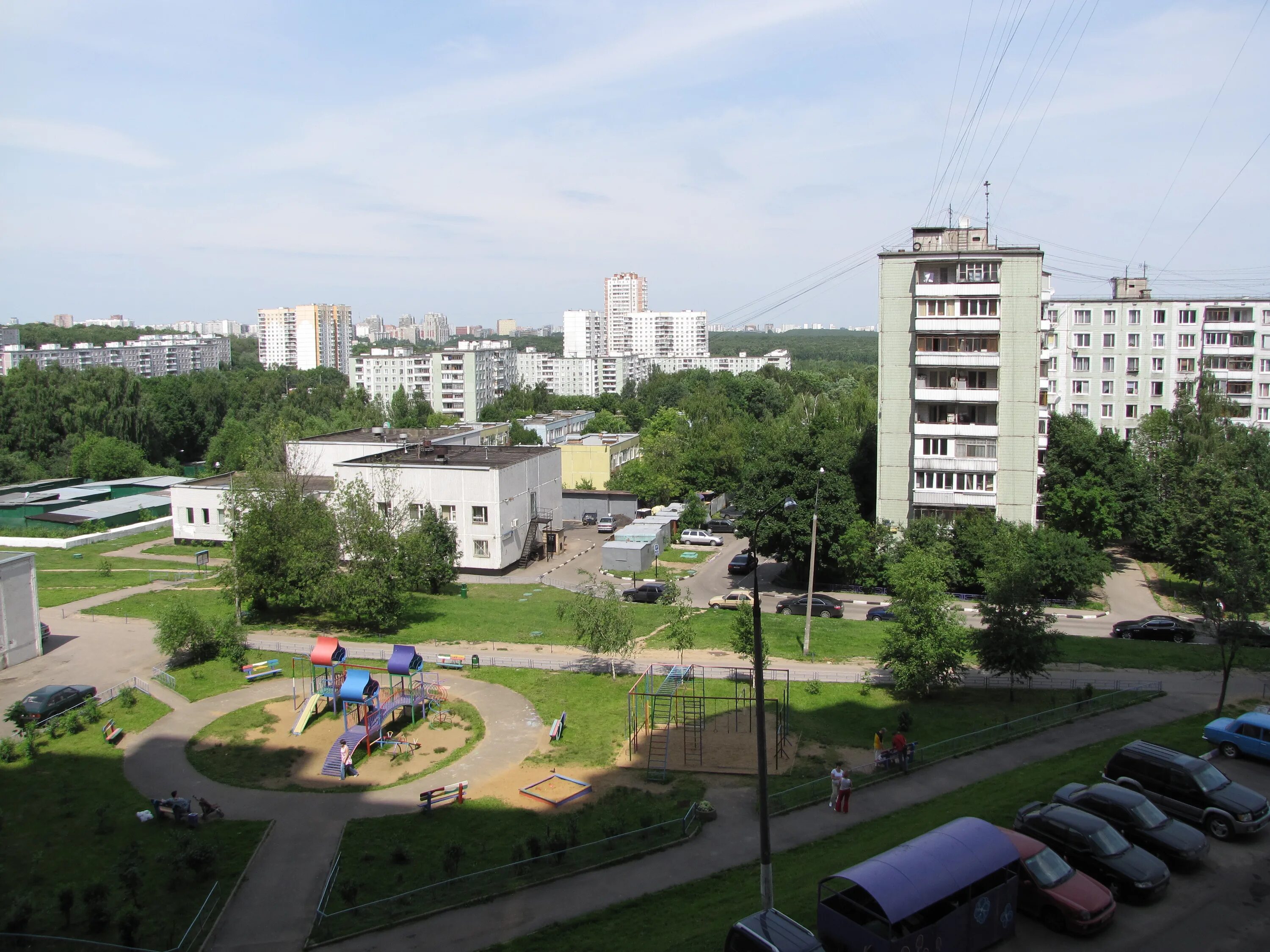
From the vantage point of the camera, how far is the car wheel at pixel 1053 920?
12.5 meters

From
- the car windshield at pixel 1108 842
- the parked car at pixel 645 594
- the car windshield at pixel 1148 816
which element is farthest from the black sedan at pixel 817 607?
the car windshield at pixel 1108 842

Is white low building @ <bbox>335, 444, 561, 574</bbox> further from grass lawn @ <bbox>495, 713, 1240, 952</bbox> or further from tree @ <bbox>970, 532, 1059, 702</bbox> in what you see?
grass lawn @ <bbox>495, 713, 1240, 952</bbox>

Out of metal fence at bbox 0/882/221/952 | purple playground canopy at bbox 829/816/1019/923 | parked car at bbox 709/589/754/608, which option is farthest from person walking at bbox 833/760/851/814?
parked car at bbox 709/589/754/608

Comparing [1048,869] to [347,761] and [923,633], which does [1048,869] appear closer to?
[923,633]

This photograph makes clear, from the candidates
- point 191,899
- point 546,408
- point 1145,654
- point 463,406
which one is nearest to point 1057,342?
point 1145,654

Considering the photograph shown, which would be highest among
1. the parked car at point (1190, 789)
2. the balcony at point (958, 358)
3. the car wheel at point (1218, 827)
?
the balcony at point (958, 358)

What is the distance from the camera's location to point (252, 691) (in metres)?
27.3

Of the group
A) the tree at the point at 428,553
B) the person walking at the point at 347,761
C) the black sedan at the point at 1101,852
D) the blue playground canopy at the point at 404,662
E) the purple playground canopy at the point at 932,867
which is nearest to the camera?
the purple playground canopy at the point at 932,867

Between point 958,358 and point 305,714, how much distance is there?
1279 inches

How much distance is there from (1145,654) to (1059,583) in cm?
909

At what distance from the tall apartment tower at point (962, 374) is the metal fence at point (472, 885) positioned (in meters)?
29.8

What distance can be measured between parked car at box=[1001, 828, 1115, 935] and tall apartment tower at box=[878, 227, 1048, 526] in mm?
31188

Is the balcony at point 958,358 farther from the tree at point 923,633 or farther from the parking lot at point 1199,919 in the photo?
the parking lot at point 1199,919

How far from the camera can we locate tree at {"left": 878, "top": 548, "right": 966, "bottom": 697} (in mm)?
24500
